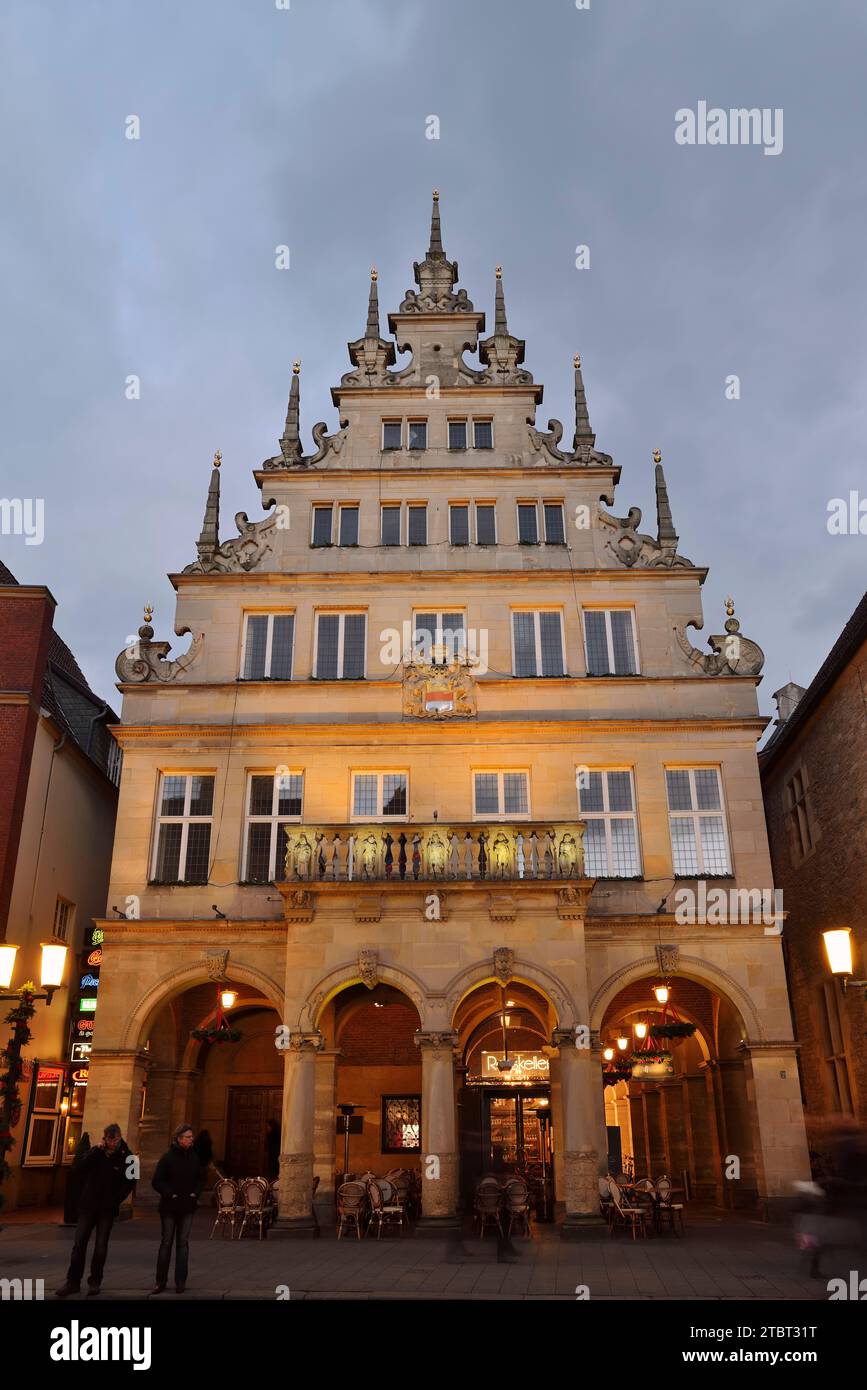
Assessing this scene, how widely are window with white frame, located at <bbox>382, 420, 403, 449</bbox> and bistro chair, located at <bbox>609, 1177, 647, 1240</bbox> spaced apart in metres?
18.8

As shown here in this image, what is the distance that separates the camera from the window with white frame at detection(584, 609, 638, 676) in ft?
86.6

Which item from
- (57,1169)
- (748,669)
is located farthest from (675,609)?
(57,1169)

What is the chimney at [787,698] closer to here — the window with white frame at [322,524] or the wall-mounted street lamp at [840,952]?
the window with white frame at [322,524]

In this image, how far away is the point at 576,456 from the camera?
28.5m

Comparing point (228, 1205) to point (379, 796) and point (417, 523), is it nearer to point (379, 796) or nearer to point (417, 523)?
point (379, 796)

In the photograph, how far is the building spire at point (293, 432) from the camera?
28812mm

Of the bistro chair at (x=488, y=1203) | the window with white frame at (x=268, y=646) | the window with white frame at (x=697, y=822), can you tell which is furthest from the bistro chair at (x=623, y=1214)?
the window with white frame at (x=268, y=646)

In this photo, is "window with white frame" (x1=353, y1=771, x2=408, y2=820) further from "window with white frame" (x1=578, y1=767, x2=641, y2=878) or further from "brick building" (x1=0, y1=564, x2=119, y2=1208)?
"brick building" (x1=0, y1=564, x2=119, y2=1208)

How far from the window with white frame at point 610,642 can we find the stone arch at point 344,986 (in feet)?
30.1

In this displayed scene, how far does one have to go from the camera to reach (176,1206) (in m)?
13.3

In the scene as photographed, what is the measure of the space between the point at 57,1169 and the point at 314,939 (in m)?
11.3

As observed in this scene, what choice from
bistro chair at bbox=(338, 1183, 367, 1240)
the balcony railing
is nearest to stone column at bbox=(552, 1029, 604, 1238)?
the balcony railing

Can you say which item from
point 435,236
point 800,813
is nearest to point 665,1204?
point 800,813
